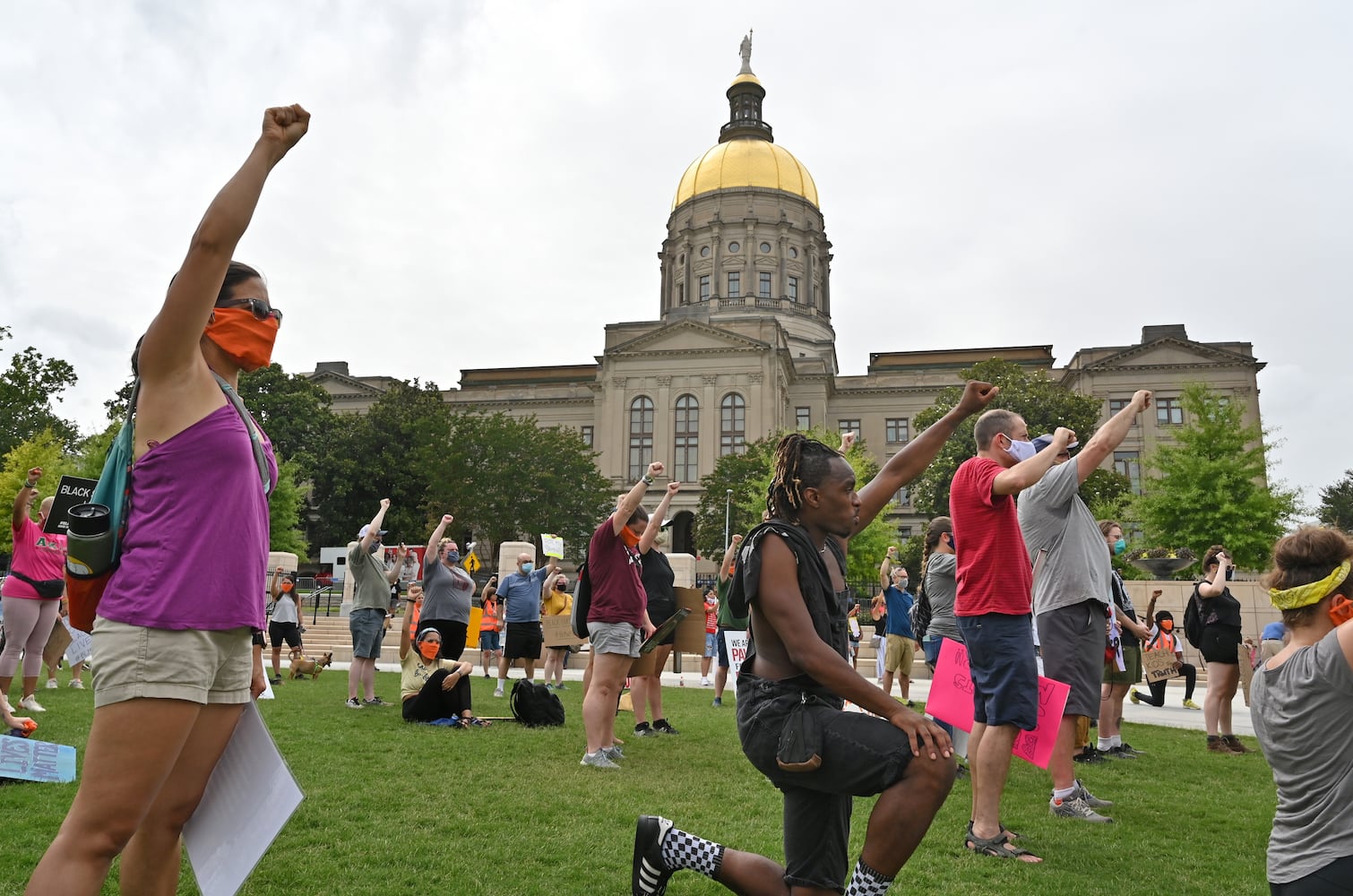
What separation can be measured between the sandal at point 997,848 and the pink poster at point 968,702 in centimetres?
47

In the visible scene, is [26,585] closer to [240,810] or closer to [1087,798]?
[240,810]

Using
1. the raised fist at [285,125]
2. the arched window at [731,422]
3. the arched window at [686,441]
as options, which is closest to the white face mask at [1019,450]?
the raised fist at [285,125]

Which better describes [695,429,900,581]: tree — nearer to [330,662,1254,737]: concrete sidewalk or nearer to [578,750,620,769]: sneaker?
[330,662,1254,737]: concrete sidewalk

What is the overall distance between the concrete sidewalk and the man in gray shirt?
11.9 feet

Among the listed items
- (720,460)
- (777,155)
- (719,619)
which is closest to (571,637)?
(719,619)

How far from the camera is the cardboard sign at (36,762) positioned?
19.2 ft

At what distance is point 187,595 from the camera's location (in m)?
2.64

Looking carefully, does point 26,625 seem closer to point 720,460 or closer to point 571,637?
point 571,637

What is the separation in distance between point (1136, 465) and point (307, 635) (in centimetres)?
5876

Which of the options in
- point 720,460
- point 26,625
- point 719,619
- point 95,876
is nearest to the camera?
point 95,876

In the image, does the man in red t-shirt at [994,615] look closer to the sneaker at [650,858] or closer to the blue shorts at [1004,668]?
the blue shorts at [1004,668]

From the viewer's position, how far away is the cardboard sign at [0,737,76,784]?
230 inches

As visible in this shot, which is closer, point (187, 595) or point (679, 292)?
point (187, 595)

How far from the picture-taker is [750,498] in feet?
178
